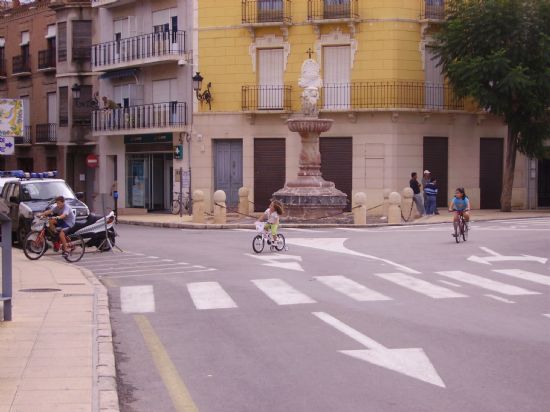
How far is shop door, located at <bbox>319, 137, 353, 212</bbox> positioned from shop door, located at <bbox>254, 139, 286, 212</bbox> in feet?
6.15

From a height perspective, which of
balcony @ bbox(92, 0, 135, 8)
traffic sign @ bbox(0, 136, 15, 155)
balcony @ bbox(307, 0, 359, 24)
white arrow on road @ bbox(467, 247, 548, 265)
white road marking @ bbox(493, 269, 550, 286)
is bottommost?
white road marking @ bbox(493, 269, 550, 286)

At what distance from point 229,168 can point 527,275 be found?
2471 centimetres

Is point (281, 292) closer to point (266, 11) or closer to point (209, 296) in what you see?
point (209, 296)

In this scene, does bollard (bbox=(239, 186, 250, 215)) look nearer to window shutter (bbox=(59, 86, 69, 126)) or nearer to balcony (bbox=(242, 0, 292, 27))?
balcony (bbox=(242, 0, 292, 27))

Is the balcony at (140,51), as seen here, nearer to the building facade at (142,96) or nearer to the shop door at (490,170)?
the building facade at (142,96)

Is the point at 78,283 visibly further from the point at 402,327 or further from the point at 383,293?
the point at 402,327

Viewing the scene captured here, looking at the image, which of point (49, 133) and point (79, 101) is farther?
point (49, 133)

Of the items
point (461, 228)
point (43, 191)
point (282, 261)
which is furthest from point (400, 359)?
point (43, 191)

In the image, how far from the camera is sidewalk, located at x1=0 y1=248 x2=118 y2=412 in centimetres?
738

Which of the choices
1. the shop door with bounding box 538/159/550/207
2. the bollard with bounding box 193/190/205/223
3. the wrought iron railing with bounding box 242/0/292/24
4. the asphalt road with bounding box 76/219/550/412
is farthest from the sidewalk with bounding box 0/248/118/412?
the shop door with bounding box 538/159/550/207

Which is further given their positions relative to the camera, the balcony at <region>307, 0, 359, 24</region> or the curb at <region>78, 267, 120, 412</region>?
the balcony at <region>307, 0, 359, 24</region>

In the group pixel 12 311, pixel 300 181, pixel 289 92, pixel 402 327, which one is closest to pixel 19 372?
pixel 12 311

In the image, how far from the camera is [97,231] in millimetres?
22719

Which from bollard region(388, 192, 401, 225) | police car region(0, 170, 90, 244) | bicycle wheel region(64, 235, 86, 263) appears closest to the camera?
bicycle wheel region(64, 235, 86, 263)
